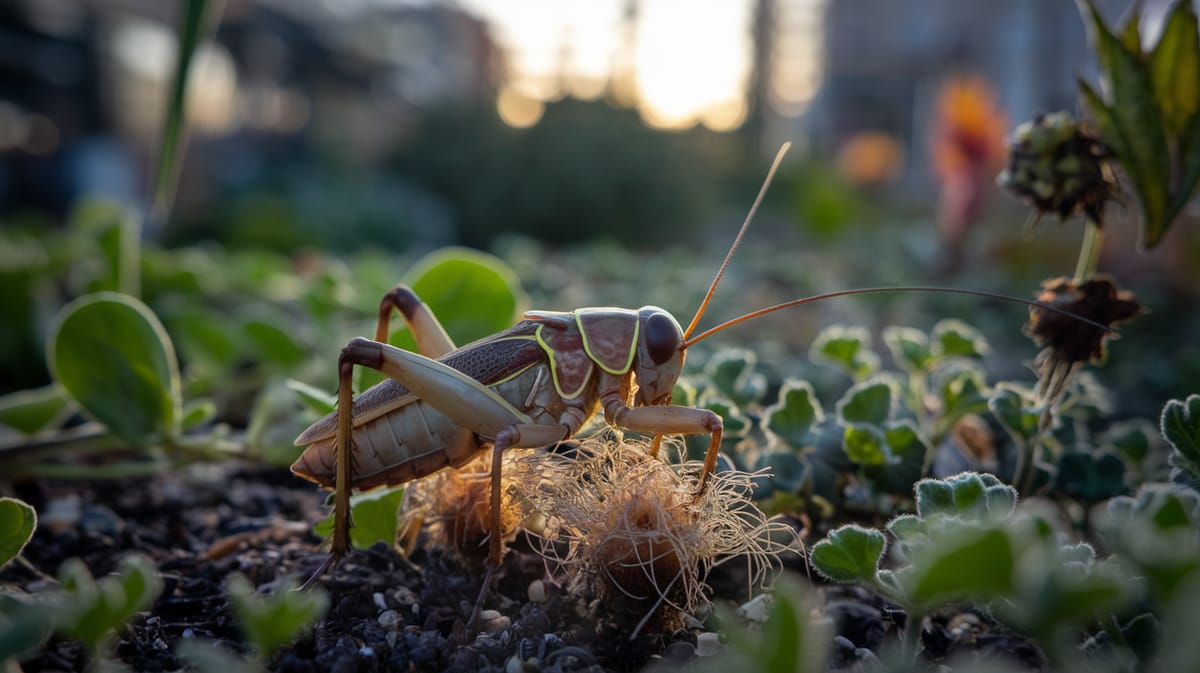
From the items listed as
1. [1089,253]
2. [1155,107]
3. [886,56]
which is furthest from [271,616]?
[886,56]

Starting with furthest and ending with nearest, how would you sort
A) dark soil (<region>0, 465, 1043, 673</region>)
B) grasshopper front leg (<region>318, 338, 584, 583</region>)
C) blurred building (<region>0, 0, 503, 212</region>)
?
blurred building (<region>0, 0, 503, 212</region>), grasshopper front leg (<region>318, 338, 584, 583</region>), dark soil (<region>0, 465, 1043, 673</region>)

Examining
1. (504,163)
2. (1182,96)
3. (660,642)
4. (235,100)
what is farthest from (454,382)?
(235,100)

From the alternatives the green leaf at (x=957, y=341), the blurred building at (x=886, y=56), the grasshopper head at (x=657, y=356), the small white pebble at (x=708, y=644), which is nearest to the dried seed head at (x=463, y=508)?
the grasshopper head at (x=657, y=356)

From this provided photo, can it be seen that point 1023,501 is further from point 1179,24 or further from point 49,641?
point 49,641

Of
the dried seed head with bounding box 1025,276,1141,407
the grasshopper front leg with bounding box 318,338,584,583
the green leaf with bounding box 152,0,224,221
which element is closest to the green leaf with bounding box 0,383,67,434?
the green leaf with bounding box 152,0,224,221

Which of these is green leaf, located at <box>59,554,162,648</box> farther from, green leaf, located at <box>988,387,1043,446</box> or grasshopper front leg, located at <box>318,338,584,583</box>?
green leaf, located at <box>988,387,1043,446</box>

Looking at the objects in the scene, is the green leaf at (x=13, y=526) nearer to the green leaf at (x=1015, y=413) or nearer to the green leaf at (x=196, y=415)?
the green leaf at (x=196, y=415)
